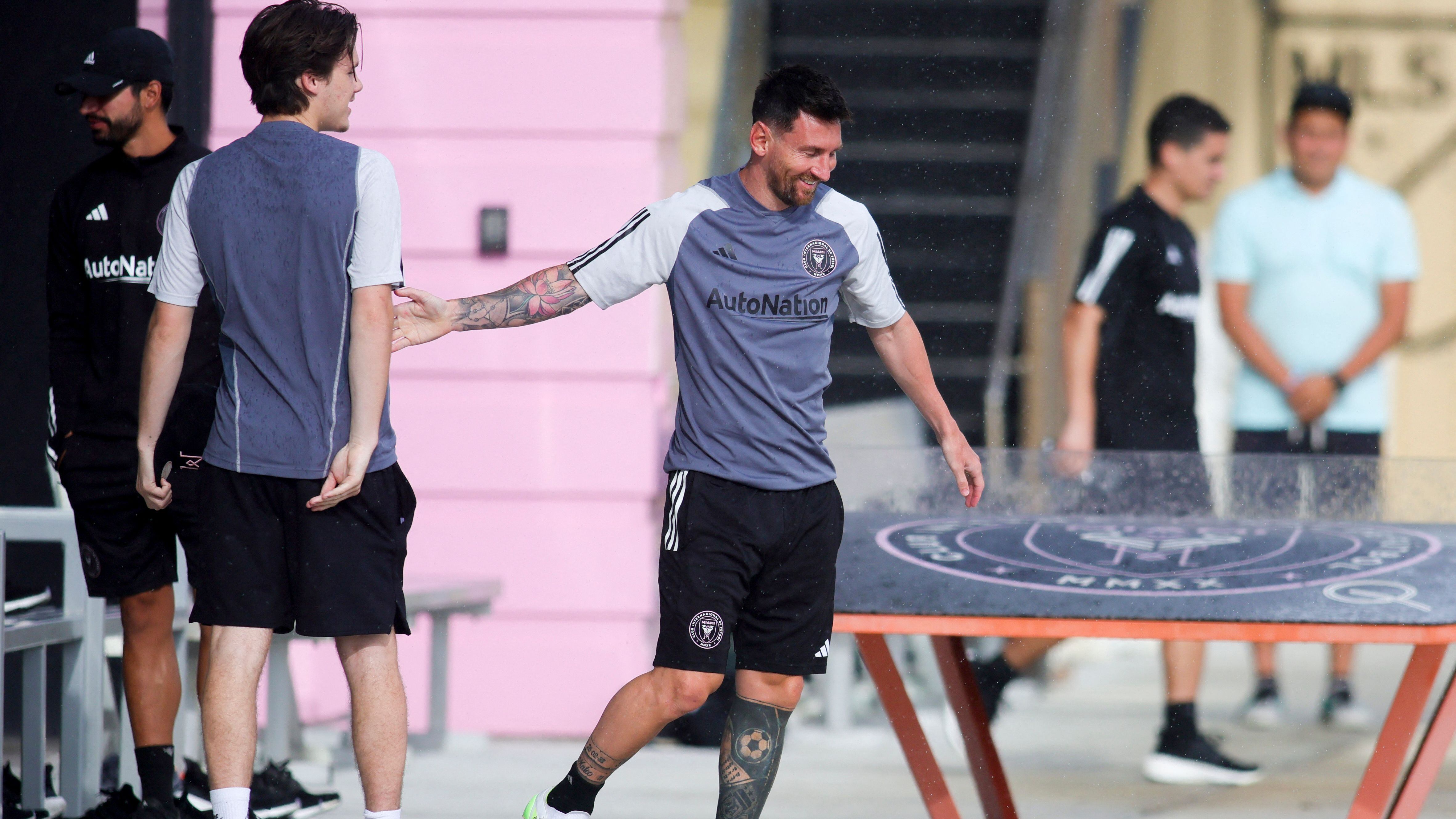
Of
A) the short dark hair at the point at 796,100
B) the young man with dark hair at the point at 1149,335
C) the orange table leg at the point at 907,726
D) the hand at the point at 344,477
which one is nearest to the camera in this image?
the hand at the point at 344,477

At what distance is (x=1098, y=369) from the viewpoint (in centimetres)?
460

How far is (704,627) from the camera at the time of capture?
9.00 feet

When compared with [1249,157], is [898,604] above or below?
below

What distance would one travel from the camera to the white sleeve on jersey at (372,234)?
101 inches

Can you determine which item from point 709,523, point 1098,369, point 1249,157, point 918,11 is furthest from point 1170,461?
point 709,523

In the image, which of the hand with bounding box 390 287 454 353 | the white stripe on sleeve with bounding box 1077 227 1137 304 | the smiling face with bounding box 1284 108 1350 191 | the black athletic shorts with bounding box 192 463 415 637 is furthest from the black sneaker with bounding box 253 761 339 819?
the smiling face with bounding box 1284 108 1350 191

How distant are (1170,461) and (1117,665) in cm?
161

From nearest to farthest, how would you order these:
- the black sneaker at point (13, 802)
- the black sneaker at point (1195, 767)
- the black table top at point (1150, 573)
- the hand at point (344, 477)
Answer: the hand at point (344, 477)
the black table top at point (1150, 573)
the black sneaker at point (13, 802)
the black sneaker at point (1195, 767)

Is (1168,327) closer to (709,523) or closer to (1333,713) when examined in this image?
(1333,713)

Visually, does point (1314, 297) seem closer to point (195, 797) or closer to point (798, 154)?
point (798, 154)

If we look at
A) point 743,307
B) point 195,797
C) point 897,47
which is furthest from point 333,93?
point 897,47

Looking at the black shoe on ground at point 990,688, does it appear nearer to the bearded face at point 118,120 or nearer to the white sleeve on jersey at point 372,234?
the white sleeve on jersey at point 372,234

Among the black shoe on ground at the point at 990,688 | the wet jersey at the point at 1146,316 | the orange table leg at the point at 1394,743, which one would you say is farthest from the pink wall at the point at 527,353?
the orange table leg at the point at 1394,743

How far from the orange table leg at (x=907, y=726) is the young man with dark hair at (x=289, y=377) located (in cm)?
94
